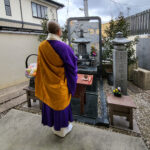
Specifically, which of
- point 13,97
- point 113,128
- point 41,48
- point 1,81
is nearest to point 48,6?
point 1,81

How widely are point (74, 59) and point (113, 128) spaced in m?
1.77

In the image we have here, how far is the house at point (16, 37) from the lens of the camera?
17.6ft

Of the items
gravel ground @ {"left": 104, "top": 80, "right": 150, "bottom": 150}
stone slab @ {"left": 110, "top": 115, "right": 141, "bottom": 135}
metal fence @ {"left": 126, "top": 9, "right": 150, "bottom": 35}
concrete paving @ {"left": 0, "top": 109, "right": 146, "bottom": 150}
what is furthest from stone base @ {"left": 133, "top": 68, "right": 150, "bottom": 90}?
concrete paving @ {"left": 0, "top": 109, "right": 146, "bottom": 150}

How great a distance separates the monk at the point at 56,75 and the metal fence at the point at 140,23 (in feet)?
18.2

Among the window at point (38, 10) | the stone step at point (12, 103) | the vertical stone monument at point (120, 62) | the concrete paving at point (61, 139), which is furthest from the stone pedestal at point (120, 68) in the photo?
the window at point (38, 10)

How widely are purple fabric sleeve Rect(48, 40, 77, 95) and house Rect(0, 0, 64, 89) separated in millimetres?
4554

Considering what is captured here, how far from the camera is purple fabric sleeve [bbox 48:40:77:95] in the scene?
174 cm

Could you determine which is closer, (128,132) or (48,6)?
(128,132)

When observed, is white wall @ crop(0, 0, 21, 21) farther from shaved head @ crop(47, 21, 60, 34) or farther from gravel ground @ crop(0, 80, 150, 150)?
shaved head @ crop(47, 21, 60, 34)

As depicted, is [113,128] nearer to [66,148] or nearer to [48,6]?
[66,148]

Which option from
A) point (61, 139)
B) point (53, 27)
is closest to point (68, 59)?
point (53, 27)

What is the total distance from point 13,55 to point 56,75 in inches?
190

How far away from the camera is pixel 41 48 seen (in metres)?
1.82

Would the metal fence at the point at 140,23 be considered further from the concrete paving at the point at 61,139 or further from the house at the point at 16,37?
the concrete paving at the point at 61,139
